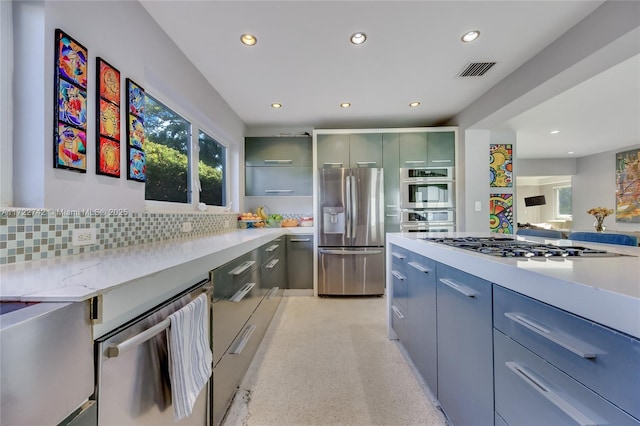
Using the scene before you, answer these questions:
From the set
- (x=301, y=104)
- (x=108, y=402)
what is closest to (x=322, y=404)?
(x=108, y=402)

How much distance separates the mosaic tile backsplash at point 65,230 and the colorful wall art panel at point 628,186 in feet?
27.4

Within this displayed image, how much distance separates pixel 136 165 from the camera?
1.55 meters

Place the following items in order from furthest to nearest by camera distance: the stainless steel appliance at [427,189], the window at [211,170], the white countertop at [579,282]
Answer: the stainless steel appliance at [427,189] → the window at [211,170] → the white countertop at [579,282]

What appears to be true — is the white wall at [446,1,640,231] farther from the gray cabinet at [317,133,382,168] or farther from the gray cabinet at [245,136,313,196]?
the gray cabinet at [245,136,313,196]

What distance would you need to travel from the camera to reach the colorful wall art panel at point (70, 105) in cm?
110

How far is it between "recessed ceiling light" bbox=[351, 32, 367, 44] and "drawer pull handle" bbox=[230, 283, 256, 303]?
6.28ft

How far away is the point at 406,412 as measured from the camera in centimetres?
136

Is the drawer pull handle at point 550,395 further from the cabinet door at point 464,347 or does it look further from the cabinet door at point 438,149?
the cabinet door at point 438,149

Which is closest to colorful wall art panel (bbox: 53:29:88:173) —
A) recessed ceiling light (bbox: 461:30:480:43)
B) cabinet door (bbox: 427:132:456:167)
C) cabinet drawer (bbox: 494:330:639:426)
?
cabinet drawer (bbox: 494:330:639:426)

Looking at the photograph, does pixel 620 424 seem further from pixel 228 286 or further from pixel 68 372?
pixel 228 286

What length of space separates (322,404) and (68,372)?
1287 mm

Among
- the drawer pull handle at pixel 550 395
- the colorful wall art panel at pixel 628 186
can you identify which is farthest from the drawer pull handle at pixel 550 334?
the colorful wall art panel at pixel 628 186

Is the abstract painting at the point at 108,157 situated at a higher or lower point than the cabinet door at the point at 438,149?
lower

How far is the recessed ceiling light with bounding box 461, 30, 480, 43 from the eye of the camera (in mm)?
1824
